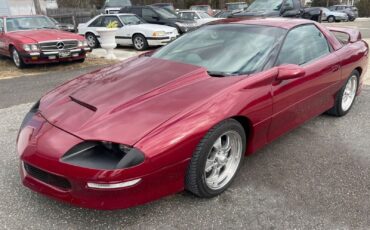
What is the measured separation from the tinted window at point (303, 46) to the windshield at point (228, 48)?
14cm

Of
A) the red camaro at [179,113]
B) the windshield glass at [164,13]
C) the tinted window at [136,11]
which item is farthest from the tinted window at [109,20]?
the red camaro at [179,113]

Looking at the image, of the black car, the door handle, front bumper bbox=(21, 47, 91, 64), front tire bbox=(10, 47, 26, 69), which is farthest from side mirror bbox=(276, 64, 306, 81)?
the black car

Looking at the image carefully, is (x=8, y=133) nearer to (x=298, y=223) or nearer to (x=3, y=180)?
(x=3, y=180)

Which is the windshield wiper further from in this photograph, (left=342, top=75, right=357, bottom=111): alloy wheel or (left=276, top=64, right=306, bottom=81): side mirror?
(left=342, top=75, right=357, bottom=111): alloy wheel

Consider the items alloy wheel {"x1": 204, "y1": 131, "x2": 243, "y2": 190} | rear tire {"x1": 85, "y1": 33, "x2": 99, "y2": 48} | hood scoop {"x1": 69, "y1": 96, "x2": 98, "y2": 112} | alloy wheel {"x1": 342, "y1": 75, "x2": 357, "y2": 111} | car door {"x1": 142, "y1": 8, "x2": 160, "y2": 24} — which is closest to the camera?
hood scoop {"x1": 69, "y1": 96, "x2": 98, "y2": 112}

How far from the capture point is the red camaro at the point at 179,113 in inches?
87.7

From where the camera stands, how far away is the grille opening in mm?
2295

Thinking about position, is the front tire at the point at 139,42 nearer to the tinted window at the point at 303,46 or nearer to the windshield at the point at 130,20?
the windshield at the point at 130,20

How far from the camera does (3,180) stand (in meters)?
3.09

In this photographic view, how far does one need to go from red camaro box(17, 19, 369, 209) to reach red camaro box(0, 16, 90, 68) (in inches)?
211

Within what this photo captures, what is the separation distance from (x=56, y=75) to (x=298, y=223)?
6.86 meters

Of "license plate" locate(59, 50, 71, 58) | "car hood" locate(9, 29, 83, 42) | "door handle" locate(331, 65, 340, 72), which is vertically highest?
"car hood" locate(9, 29, 83, 42)

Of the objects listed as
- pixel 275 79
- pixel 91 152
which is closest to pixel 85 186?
pixel 91 152

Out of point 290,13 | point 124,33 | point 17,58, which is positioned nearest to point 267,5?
point 290,13
